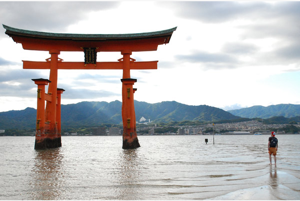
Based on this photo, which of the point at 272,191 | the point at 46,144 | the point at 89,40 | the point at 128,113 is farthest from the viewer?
the point at 89,40

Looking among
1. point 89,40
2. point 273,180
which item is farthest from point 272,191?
point 89,40

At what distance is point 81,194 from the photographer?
7.87m

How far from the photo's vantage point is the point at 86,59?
2706cm

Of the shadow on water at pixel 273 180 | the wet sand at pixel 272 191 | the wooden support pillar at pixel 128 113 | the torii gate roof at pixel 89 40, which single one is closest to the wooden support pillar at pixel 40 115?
the torii gate roof at pixel 89 40

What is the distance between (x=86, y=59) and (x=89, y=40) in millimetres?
2005

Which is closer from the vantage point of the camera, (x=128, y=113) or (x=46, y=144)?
(x=128, y=113)

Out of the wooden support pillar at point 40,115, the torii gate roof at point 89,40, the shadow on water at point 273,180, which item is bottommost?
the shadow on water at point 273,180

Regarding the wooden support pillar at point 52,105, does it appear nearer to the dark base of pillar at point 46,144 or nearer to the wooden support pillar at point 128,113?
the dark base of pillar at point 46,144

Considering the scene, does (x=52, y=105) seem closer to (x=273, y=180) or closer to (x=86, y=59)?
(x=86, y=59)

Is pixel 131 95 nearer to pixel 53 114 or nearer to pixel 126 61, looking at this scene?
pixel 126 61

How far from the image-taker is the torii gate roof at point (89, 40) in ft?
83.5

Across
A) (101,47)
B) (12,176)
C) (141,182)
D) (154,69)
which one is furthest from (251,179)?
(101,47)

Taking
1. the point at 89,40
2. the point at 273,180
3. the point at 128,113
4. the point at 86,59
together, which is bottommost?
the point at 273,180

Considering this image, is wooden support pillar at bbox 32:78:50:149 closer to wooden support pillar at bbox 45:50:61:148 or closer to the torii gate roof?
wooden support pillar at bbox 45:50:61:148
